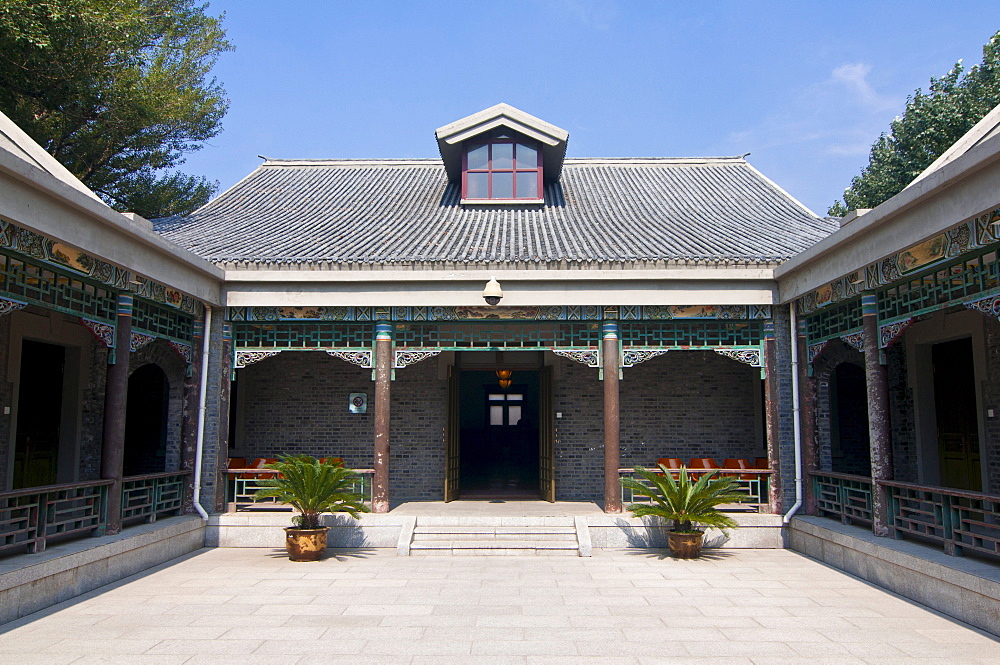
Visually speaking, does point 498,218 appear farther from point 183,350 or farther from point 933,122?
point 933,122

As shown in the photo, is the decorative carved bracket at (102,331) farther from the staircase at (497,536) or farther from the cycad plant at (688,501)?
the cycad plant at (688,501)

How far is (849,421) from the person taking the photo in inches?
477

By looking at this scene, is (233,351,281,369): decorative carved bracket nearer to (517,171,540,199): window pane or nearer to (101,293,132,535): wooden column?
(101,293,132,535): wooden column

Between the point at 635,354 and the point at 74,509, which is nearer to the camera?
the point at 74,509

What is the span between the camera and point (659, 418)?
12.4 metres

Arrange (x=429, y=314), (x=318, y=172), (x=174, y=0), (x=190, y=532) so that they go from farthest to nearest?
(x=174, y=0) < (x=318, y=172) < (x=429, y=314) < (x=190, y=532)

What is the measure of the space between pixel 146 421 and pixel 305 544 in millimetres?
5270

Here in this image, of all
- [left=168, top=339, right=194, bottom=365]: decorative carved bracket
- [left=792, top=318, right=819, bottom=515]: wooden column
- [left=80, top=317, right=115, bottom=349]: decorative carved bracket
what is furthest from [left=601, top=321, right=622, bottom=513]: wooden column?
[left=80, top=317, right=115, bottom=349]: decorative carved bracket

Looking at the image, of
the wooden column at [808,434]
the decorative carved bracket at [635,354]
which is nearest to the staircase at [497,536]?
the decorative carved bracket at [635,354]

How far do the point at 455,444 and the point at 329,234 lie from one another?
12.7 ft

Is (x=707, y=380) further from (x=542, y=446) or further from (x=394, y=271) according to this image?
(x=394, y=271)

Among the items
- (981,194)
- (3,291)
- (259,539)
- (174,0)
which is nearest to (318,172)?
(174,0)

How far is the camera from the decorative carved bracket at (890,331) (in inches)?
304

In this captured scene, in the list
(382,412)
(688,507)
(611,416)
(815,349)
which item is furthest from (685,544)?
(382,412)
